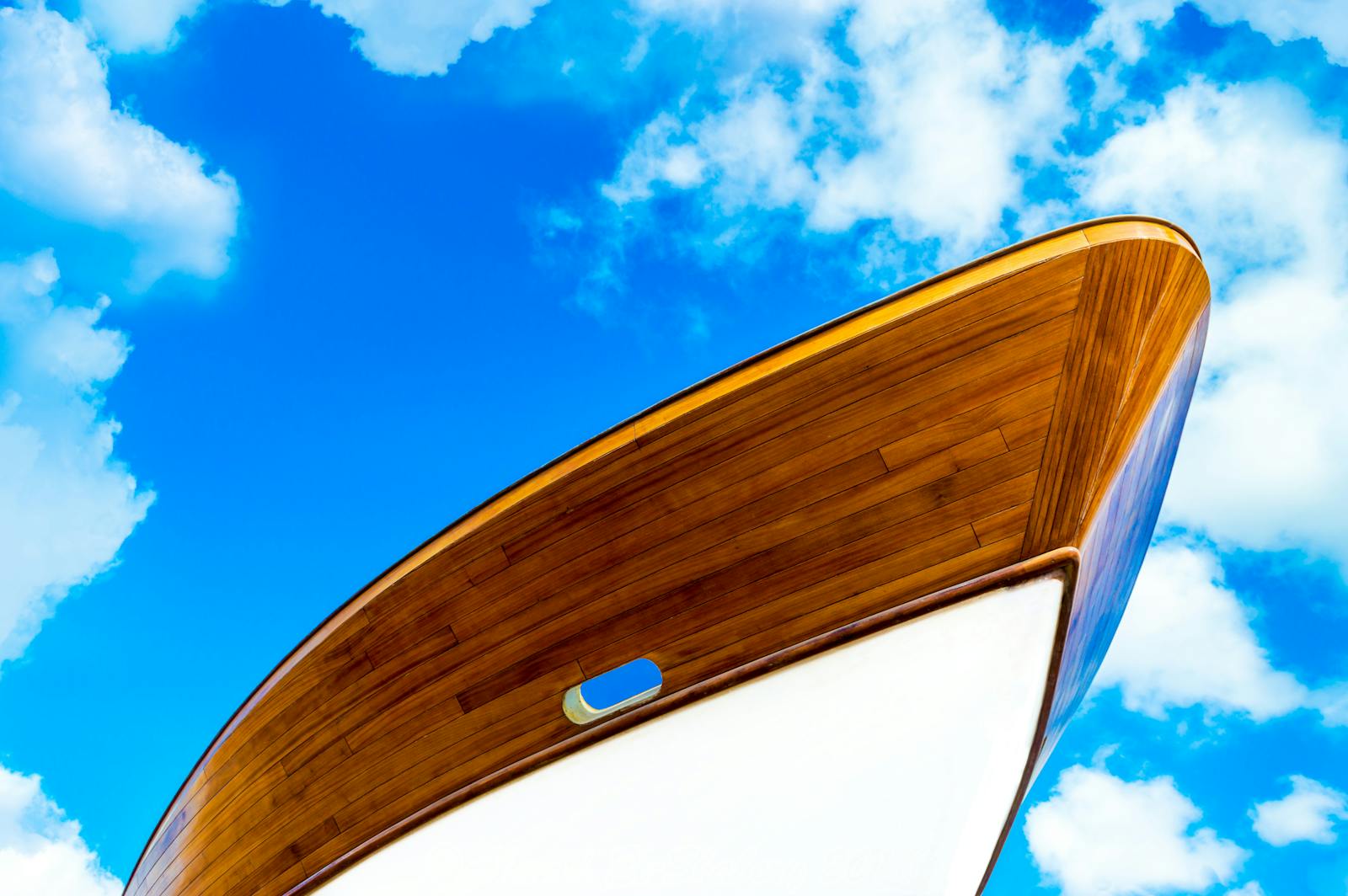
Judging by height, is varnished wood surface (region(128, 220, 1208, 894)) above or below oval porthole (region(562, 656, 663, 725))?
above

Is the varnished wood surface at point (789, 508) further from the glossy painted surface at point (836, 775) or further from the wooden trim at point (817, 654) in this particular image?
the glossy painted surface at point (836, 775)

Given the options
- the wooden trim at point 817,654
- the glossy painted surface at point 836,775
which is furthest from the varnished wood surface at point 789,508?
the glossy painted surface at point 836,775

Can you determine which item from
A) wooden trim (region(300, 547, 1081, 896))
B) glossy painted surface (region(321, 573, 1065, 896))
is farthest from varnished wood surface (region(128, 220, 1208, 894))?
glossy painted surface (region(321, 573, 1065, 896))

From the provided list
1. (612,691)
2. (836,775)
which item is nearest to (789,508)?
(836,775)

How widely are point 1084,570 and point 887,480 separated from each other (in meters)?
0.68

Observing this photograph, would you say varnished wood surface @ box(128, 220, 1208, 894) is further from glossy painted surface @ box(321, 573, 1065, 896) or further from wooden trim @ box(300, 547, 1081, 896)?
glossy painted surface @ box(321, 573, 1065, 896)

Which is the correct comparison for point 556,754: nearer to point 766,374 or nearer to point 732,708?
point 732,708

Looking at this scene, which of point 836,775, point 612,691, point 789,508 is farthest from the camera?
point 612,691

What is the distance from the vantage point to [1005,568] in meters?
2.39

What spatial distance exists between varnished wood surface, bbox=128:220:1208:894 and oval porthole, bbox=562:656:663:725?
5cm

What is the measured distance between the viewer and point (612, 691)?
2.75 m

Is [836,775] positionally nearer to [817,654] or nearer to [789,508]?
[817,654]

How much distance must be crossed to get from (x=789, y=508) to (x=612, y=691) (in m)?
0.89

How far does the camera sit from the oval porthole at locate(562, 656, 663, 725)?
268cm
